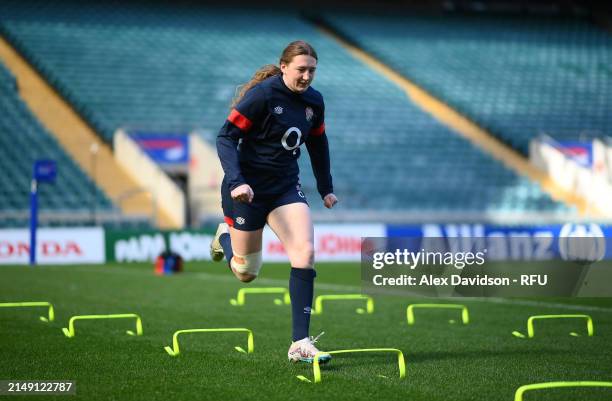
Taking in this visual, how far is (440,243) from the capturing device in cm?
2098

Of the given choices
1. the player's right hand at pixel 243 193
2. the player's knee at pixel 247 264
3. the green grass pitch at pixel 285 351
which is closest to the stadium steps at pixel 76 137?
the green grass pitch at pixel 285 351

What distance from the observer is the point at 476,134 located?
31.0m

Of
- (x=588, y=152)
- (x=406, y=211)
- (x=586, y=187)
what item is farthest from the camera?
(x=588, y=152)

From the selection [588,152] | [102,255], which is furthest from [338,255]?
[588,152]

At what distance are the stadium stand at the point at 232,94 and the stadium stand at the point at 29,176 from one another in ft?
5.84

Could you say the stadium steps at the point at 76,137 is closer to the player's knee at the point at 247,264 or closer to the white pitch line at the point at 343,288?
the white pitch line at the point at 343,288

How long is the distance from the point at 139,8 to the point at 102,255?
1616cm

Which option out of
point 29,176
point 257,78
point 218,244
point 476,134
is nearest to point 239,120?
point 257,78

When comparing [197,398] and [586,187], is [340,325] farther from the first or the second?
[586,187]

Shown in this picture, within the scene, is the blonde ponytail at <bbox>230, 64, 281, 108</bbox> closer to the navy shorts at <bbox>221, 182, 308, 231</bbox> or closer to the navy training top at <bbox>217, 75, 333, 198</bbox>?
the navy training top at <bbox>217, 75, 333, 198</bbox>

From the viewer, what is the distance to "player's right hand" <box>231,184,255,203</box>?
19.4ft

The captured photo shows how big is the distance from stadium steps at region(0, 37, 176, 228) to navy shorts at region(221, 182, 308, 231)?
17.1 meters

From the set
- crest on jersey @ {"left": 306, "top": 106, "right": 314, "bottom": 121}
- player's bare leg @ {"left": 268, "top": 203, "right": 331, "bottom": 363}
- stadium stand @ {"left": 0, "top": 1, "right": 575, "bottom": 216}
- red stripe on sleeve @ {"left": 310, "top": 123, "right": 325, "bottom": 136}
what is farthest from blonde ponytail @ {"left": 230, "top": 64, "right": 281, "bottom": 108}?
stadium stand @ {"left": 0, "top": 1, "right": 575, "bottom": 216}

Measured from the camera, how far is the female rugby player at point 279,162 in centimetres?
611
